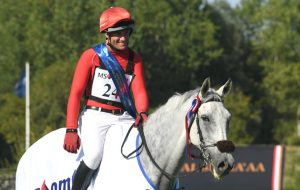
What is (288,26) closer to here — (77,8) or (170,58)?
(170,58)

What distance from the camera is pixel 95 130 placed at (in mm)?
7910

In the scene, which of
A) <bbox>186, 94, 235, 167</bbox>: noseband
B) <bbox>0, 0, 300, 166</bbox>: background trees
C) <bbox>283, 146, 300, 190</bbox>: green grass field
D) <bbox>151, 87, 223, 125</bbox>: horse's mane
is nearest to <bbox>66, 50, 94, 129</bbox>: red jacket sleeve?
<bbox>151, 87, 223, 125</bbox>: horse's mane

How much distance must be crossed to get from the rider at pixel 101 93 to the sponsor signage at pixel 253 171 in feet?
25.1

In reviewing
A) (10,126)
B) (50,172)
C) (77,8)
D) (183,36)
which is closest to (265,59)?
(183,36)

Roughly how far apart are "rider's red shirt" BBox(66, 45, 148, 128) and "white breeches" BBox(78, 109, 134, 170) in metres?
0.10

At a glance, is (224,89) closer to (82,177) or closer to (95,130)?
(95,130)

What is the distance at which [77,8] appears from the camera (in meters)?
64.1

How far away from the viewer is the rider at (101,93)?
7.92m

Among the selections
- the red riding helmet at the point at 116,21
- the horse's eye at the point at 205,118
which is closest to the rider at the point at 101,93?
the red riding helmet at the point at 116,21

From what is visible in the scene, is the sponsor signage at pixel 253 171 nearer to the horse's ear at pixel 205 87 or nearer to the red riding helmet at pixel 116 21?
the red riding helmet at pixel 116 21

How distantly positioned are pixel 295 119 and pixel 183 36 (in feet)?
42.2

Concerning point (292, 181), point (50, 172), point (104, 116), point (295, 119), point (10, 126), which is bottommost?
point (295, 119)

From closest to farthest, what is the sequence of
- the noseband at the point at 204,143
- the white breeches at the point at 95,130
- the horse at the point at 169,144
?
the noseband at the point at 204,143 → the horse at the point at 169,144 → the white breeches at the point at 95,130

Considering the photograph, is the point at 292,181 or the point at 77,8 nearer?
the point at 292,181
